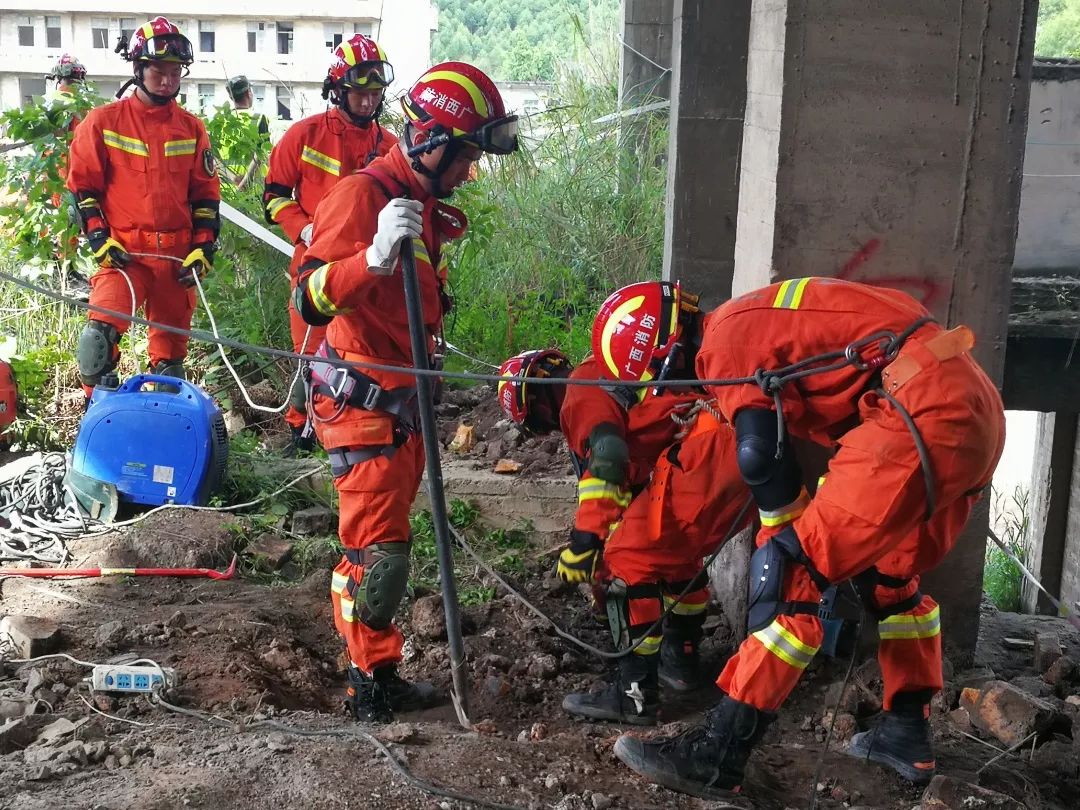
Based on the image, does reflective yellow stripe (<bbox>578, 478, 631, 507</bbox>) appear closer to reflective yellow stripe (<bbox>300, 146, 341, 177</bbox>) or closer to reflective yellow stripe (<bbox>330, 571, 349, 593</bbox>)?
reflective yellow stripe (<bbox>330, 571, 349, 593</bbox>)

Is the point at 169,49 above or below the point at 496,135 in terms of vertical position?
above

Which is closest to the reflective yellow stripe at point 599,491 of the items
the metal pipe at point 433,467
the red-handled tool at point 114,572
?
the metal pipe at point 433,467

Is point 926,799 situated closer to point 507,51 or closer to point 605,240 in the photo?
point 605,240

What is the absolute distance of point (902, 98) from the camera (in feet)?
13.0

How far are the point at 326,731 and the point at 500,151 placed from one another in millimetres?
1944

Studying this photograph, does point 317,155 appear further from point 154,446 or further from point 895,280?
point 895,280

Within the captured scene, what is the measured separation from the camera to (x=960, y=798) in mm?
3170

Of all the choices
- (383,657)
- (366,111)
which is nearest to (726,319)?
(383,657)

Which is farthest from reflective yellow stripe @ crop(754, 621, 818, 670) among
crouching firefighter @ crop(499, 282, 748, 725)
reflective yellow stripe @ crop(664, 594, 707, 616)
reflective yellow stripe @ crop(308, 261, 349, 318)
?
reflective yellow stripe @ crop(308, 261, 349, 318)

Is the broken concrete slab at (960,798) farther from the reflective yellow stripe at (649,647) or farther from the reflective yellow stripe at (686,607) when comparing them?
the reflective yellow stripe at (686,607)

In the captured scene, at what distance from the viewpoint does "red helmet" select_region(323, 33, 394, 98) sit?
6.34 m

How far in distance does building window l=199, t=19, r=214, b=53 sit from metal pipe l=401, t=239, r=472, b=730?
2728 cm

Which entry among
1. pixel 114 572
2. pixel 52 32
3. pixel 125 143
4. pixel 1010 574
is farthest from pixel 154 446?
pixel 52 32

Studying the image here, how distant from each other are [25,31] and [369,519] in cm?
2971
